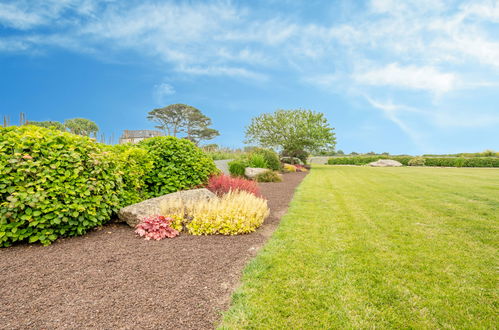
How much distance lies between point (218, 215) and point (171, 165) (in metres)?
2.30

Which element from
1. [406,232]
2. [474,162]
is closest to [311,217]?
[406,232]

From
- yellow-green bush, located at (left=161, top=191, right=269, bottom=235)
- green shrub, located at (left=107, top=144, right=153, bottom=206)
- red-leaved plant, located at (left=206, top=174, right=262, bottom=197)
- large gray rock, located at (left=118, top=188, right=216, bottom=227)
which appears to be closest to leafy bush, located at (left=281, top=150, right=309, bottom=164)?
red-leaved plant, located at (left=206, top=174, right=262, bottom=197)

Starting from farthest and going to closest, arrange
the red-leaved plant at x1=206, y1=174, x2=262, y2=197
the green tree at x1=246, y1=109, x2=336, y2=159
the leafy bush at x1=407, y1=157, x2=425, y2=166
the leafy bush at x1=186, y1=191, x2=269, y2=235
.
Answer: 1. the leafy bush at x1=407, y1=157, x2=425, y2=166
2. the green tree at x1=246, y1=109, x2=336, y2=159
3. the red-leaved plant at x1=206, y1=174, x2=262, y2=197
4. the leafy bush at x1=186, y1=191, x2=269, y2=235

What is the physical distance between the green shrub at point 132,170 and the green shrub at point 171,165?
219mm

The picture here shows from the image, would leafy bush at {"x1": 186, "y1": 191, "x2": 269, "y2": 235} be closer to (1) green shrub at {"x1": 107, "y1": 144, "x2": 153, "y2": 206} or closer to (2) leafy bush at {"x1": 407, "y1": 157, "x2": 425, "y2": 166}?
(1) green shrub at {"x1": 107, "y1": 144, "x2": 153, "y2": 206}

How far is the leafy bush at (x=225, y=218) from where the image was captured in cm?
466

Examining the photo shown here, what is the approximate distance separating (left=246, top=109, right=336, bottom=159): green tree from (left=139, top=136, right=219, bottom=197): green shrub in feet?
67.2

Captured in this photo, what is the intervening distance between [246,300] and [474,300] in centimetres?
250

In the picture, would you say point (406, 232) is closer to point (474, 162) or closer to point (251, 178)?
point (251, 178)

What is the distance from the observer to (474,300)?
106 inches

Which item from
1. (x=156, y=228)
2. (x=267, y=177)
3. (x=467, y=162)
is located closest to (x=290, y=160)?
(x=267, y=177)

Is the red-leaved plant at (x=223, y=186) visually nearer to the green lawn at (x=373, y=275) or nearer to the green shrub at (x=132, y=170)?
the green shrub at (x=132, y=170)

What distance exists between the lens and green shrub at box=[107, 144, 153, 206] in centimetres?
523

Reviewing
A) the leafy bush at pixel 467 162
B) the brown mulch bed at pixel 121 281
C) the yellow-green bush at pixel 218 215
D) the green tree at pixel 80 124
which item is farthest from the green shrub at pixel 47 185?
the green tree at pixel 80 124
